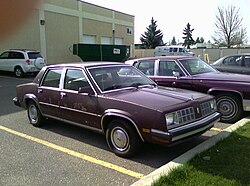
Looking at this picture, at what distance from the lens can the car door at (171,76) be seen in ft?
22.4

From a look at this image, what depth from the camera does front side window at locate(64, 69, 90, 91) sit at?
508cm

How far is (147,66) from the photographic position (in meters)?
7.64

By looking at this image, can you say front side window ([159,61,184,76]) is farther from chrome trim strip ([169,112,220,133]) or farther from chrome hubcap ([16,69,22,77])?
chrome hubcap ([16,69,22,77])

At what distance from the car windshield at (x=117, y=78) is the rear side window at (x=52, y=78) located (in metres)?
0.92

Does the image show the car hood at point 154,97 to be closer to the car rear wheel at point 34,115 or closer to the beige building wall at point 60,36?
the car rear wheel at point 34,115

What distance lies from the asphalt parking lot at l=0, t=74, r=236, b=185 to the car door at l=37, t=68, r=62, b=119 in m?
0.47

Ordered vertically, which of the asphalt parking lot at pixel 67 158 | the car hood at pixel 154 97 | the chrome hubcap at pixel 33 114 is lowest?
the asphalt parking lot at pixel 67 158

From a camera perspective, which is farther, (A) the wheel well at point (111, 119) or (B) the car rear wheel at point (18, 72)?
(B) the car rear wheel at point (18, 72)

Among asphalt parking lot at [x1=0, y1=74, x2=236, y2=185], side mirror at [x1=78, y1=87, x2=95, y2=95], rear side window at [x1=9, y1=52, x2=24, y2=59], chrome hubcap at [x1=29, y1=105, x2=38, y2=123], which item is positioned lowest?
asphalt parking lot at [x1=0, y1=74, x2=236, y2=185]

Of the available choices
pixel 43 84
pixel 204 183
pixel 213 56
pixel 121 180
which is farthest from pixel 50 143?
pixel 213 56

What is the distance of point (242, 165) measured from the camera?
377 cm

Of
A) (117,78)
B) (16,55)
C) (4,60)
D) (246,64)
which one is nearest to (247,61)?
(246,64)

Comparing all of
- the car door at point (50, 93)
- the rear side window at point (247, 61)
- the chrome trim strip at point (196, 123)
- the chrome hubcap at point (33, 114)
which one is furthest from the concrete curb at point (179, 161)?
the rear side window at point (247, 61)

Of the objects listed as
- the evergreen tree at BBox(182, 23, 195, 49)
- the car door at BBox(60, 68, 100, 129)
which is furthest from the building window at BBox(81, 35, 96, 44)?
the evergreen tree at BBox(182, 23, 195, 49)
